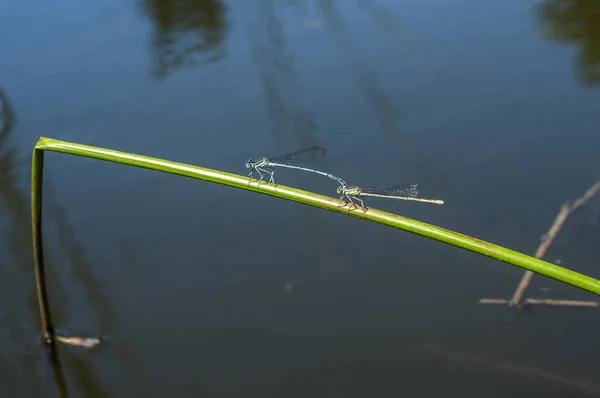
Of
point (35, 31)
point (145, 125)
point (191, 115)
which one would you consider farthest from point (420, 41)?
point (35, 31)

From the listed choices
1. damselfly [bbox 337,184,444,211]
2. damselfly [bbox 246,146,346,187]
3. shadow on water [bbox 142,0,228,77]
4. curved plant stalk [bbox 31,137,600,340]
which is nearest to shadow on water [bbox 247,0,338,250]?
shadow on water [bbox 142,0,228,77]

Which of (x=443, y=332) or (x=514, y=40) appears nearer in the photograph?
(x=443, y=332)

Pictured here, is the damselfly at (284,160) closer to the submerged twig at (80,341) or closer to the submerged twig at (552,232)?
the submerged twig at (552,232)

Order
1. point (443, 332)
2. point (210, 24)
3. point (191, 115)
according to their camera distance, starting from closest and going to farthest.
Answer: point (443, 332)
point (191, 115)
point (210, 24)

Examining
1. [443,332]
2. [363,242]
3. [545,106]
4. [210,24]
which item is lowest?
[443,332]

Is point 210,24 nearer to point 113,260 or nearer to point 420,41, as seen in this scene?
point 420,41

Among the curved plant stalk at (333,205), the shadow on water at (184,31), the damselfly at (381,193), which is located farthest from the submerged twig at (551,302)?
the shadow on water at (184,31)

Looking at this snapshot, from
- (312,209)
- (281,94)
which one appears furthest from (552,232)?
(281,94)

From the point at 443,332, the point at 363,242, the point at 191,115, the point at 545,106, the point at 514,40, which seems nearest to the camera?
the point at 443,332
